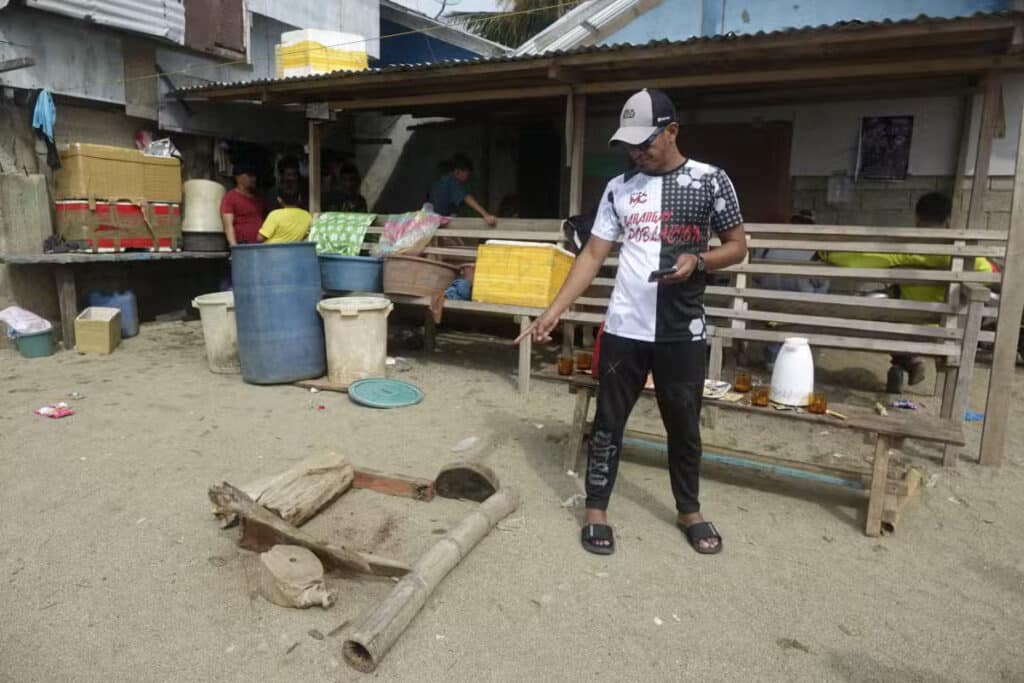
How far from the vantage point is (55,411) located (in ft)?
17.3

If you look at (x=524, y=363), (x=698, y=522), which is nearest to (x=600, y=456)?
(x=698, y=522)

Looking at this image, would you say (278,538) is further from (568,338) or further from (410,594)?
(568,338)

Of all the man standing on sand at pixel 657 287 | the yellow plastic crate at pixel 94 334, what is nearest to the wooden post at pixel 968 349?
the man standing on sand at pixel 657 287

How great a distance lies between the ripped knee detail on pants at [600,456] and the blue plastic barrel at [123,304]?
6.93 metres

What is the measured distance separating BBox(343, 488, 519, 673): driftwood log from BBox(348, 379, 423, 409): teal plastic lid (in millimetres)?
2366

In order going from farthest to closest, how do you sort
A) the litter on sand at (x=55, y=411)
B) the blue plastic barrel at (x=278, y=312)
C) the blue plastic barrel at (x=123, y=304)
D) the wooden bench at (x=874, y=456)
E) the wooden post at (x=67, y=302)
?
the blue plastic barrel at (x=123, y=304) < the wooden post at (x=67, y=302) < the blue plastic barrel at (x=278, y=312) < the litter on sand at (x=55, y=411) < the wooden bench at (x=874, y=456)

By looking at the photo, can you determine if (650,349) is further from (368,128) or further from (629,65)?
(368,128)

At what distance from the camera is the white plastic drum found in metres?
9.09

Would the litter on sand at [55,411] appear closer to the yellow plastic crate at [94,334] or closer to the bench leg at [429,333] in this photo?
the yellow plastic crate at [94,334]

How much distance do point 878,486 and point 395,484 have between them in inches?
96.3

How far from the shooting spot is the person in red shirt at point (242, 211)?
8.25m

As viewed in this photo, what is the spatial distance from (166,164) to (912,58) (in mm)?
7880

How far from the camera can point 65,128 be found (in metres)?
8.10

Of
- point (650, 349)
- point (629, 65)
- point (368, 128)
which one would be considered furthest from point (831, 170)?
point (368, 128)
